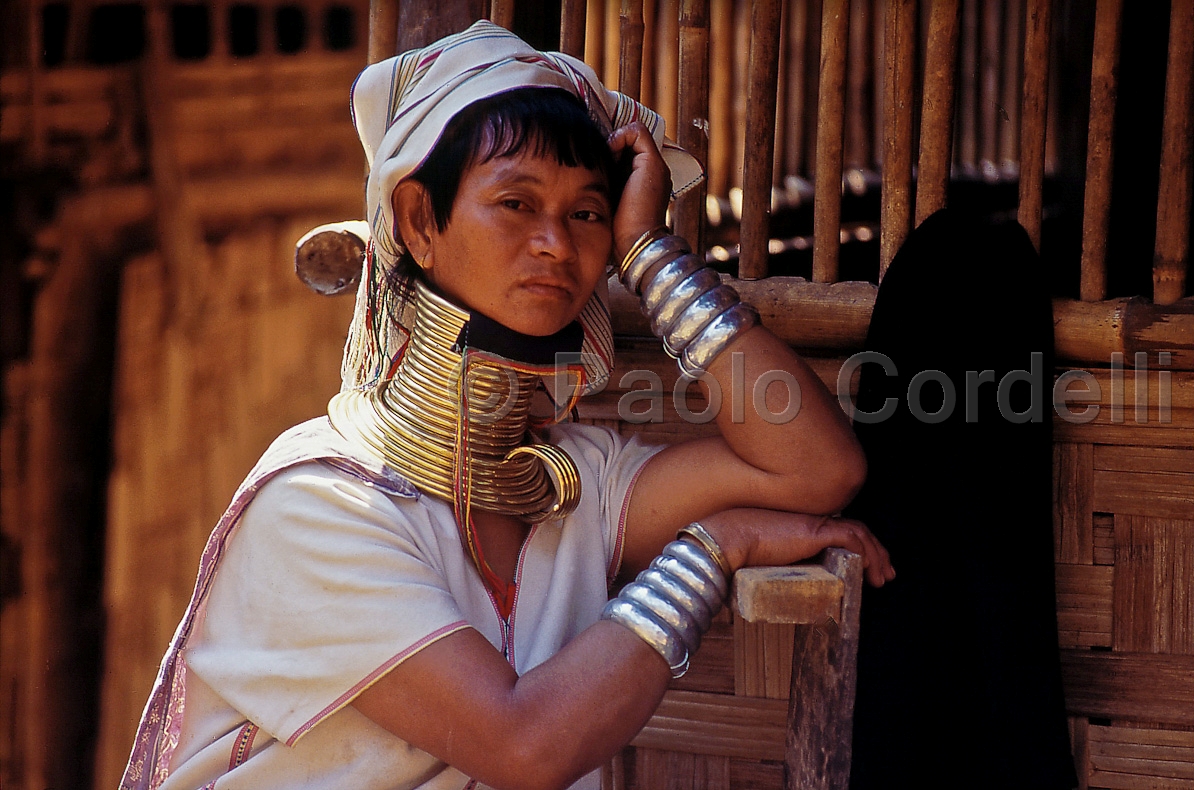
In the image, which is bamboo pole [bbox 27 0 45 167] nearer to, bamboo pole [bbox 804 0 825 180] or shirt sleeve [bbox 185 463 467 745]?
shirt sleeve [bbox 185 463 467 745]

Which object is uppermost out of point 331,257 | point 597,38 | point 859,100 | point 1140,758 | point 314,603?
point 597,38

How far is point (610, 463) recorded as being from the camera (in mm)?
2221

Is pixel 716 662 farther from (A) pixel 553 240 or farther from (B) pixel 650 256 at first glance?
(A) pixel 553 240

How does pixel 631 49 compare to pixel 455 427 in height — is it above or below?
above

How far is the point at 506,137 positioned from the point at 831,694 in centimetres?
106

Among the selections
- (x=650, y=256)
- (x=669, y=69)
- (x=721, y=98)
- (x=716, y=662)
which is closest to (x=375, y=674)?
(x=650, y=256)

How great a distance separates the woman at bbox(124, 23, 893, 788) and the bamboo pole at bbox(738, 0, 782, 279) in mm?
421

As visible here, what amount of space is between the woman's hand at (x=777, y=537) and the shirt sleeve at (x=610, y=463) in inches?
7.9

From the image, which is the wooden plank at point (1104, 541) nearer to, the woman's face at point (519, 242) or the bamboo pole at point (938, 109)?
the bamboo pole at point (938, 109)

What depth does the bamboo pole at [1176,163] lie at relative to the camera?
2.26 m

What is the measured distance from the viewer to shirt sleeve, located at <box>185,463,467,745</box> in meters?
1.76

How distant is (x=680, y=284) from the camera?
2.02 meters

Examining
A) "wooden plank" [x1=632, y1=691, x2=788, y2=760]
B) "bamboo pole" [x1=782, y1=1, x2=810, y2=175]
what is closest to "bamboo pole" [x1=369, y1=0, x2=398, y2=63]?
"wooden plank" [x1=632, y1=691, x2=788, y2=760]

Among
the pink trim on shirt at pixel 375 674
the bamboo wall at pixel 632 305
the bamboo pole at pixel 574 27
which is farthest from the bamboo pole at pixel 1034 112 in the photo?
the pink trim on shirt at pixel 375 674
